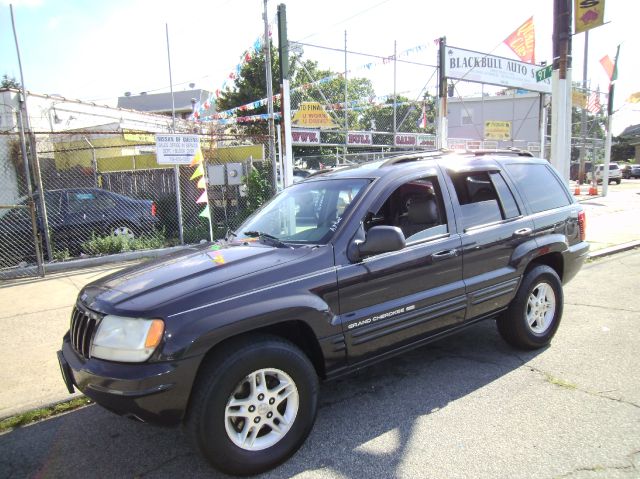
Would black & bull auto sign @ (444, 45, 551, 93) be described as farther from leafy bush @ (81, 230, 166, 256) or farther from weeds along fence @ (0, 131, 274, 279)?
leafy bush @ (81, 230, 166, 256)

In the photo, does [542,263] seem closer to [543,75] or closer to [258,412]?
[258,412]

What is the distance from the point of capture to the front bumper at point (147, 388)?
242 cm

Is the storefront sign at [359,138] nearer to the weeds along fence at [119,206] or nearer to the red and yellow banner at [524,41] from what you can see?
the weeds along fence at [119,206]

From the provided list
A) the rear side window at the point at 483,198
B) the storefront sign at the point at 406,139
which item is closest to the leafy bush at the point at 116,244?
the rear side window at the point at 483,198

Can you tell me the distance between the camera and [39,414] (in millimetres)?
3633

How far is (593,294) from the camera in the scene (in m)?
6.18

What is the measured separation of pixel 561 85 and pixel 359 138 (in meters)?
A: 8.03

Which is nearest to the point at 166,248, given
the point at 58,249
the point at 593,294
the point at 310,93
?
the point at 58,249

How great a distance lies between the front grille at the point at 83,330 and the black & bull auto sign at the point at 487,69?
11266 mm

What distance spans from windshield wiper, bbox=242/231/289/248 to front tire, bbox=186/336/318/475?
2.51 feet

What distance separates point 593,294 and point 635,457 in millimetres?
3962

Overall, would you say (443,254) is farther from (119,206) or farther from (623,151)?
(623,151)

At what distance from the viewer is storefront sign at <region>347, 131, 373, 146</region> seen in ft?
52.9

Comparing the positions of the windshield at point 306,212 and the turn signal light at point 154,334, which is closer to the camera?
the turn signal light at point 154,334
